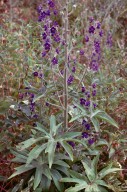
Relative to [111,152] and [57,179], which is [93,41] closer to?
[111,152]

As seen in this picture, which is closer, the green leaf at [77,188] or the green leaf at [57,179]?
the green leaf at [77,188]

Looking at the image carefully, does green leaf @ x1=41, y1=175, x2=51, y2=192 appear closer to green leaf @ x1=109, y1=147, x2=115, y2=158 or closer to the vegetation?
the vegetation

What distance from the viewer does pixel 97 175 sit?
2.21 meters

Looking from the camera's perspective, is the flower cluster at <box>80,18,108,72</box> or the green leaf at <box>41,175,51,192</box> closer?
the green leaf at <box>41,175,51,192</box>

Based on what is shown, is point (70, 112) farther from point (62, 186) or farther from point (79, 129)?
point (62, 186)

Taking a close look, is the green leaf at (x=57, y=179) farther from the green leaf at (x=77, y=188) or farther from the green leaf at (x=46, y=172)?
the green leaf at (x=77, y=188)

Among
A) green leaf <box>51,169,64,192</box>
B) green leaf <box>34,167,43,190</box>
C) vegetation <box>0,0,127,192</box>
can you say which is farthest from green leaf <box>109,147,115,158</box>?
green leaf <box>34,167,43,190</box>

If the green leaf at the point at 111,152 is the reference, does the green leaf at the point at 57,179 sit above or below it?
below

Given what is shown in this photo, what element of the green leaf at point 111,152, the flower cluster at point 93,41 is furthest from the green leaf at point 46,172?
the flower cluster at point 93,41

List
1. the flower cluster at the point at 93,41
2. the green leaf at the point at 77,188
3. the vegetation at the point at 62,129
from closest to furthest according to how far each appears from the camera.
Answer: the green leaf at the point at 77,188 → the vegetation at the point at 62,129 → the flower cluster at the point at 93,41

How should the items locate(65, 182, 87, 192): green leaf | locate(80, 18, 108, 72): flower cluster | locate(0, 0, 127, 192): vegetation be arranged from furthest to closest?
locate(80, 18, 108, 72): flower cluster, locate(0, 0, 127, 192): vegetation, locate(65, 182, 87, 192): green leaf

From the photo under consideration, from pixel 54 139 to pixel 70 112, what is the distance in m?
0.35

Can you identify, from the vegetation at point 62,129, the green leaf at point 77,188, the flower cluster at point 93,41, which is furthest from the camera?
the flower cluster at point 93,41

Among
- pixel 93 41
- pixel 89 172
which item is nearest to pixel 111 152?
pixel 89 172
